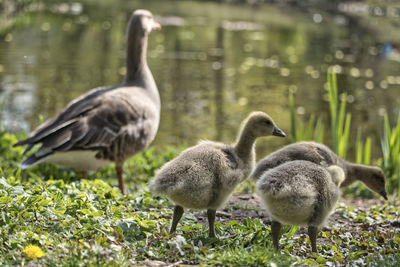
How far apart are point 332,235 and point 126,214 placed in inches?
72.0

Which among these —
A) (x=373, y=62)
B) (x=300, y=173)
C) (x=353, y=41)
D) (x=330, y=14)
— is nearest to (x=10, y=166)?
(x=300, y=173)

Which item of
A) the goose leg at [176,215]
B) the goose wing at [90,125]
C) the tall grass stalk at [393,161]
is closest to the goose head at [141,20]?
the goose wing at [90,125]

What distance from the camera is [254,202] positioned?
6105 mm

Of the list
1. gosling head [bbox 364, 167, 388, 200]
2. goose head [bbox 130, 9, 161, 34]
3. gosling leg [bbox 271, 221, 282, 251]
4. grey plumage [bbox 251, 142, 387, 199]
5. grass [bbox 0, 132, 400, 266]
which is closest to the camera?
grass [bbox 0, 132, 400, 266]

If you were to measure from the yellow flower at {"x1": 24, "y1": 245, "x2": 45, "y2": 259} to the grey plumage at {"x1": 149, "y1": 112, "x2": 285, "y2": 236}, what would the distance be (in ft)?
3.14

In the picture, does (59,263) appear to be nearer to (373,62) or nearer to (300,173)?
(300,173)

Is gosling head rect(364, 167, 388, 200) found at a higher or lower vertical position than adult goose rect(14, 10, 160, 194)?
lower

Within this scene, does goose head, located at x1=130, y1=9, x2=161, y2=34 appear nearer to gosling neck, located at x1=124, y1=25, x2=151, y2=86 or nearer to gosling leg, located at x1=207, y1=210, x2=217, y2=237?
gosling neck, located at x1=124, y1=25, x2=151, y2=86

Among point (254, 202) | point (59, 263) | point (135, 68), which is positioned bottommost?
point (254, 202)

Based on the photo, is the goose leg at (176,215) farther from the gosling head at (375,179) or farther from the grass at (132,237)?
the gosling head at (375,179)

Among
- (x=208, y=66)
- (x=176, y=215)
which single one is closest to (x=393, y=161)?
(x=176, y=215)

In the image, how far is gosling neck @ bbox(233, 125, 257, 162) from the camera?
4738 millimetres

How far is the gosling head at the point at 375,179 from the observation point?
21.0ft

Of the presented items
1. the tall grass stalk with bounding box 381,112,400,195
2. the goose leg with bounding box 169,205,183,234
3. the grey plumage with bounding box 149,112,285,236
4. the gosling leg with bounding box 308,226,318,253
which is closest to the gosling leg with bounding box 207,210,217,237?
the grey plumage with bounding box 149,112,285,236
